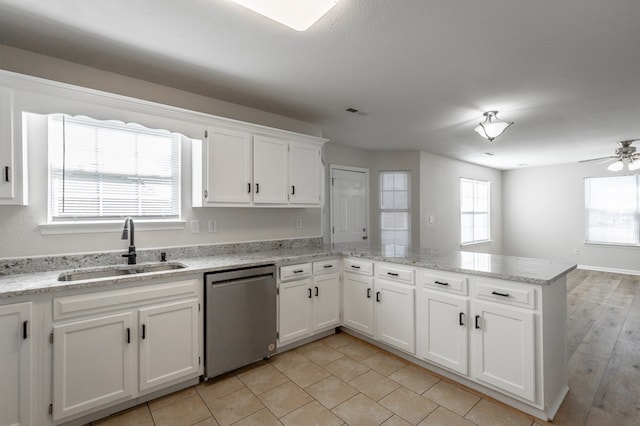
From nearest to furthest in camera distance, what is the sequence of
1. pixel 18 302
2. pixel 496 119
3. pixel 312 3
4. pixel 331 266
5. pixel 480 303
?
Answer: pixel 312 3 → pixel 18 302 → pixel 480 303 → pixel 331 266 → pixel 496 119

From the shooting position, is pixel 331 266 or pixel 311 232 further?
pixel 311 232

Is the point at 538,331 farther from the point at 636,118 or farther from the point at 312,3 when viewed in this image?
the point at 636,118

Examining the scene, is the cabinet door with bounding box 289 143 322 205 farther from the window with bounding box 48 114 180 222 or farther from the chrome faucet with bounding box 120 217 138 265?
the chrome faucet with bounding box 120 217 138 265

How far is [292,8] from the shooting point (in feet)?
4.95

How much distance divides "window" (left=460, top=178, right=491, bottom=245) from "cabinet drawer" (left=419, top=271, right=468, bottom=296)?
4651 millimetres

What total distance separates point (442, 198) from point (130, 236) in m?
5.41

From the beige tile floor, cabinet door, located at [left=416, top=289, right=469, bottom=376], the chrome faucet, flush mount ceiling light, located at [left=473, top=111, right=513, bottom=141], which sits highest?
flush mount ceiling light, located at [left=473, top=111, right=513, bottom=141]

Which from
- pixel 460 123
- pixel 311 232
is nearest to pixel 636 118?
pixel 460 123

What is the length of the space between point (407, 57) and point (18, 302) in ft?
9.63

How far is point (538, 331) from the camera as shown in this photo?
1.91 meters

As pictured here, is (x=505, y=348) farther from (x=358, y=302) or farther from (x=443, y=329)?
(x=358, y=302)

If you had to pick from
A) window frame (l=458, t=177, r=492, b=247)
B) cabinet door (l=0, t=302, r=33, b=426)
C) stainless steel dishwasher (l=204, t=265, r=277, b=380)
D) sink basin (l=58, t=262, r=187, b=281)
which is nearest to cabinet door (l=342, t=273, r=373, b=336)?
stainless steel dishwasher (l=204, t=265, r=277, b=380)

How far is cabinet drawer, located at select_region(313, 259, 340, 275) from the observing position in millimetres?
3051

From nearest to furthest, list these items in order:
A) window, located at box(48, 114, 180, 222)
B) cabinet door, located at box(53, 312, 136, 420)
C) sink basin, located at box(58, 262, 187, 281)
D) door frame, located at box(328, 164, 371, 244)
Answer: cabinet door, located at box(53, 312, 136, 420), sink basin, located at box(58, 262, 187, 281), window, located at box(48, 114, 180, 222), door frame, located at box(328, 164, 371, 244)
